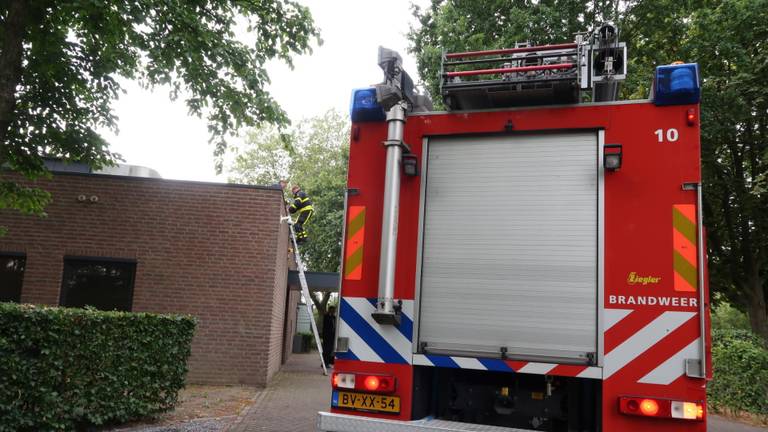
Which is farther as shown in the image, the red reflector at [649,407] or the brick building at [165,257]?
the brick building at [165,257]

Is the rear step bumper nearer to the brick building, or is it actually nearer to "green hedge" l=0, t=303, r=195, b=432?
"green hedge" l=0, t=303, r=195, b=432

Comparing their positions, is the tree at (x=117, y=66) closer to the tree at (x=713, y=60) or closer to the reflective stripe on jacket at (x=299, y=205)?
the reflective stripe on jacket at (x=299, y=205)

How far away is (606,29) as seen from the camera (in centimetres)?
439

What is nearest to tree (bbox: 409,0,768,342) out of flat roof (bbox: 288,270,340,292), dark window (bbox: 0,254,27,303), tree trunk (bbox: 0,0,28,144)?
flat roof (bbox: 288,270,340,292)

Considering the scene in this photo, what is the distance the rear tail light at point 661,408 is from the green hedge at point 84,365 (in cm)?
585

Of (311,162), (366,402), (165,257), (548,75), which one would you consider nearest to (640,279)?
(548,75)

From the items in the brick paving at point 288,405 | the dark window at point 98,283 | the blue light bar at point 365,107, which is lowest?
the brick paving at point 288,405

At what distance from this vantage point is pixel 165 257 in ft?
40.9

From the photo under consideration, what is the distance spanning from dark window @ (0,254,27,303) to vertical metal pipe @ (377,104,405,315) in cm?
1070

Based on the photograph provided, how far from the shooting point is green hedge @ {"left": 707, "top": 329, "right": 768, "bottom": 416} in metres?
11.3

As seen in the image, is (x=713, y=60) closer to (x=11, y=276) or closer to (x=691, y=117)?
(x=691, y=117)

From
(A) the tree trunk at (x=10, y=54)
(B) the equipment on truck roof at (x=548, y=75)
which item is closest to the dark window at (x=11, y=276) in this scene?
(A) the tree trunk at (x=10, y=54)

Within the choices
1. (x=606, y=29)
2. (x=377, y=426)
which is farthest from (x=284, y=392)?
(x=606, y=29)

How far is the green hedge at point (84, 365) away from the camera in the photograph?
21.4 feet
